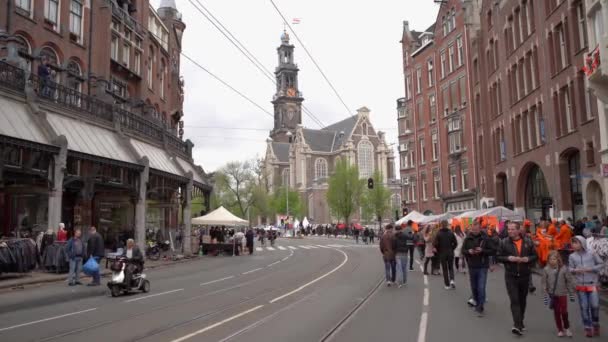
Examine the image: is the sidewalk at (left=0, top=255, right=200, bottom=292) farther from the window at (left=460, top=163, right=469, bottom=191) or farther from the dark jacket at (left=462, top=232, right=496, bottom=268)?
the window at (left=460, top=163, right=469, bottom=191)

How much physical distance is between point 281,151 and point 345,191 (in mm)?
44042

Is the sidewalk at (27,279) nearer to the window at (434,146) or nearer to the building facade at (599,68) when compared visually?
the building facade at (599,68)

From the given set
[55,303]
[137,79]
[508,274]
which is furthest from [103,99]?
[508,274]

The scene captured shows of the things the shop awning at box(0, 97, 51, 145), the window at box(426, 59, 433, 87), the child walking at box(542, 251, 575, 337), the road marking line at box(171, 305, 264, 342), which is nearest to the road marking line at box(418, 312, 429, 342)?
the child walking at box(542, 251, 575, 337)

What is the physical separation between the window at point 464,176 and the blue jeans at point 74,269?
113 ft

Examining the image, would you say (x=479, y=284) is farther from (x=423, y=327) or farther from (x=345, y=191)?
(x=345, y=191)

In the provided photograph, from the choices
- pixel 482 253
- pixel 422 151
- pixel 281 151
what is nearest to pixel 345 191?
pixel 422 151

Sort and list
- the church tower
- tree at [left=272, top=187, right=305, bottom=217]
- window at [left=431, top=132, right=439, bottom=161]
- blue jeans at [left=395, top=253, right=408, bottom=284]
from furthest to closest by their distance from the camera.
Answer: the church tower
tree at [left=272, top=187, right=305, bottom=217]
window at [left=431, top=132, right=439, bottom=161]
blue jeans at [left=395, top=253, right=408, bottom=284]

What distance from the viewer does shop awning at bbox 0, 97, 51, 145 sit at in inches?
684

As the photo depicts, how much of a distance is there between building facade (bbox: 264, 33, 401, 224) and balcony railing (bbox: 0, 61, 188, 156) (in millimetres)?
69949

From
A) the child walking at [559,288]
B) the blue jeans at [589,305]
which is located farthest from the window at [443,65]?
the blue jeans at [589,305]

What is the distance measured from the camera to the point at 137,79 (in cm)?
3488

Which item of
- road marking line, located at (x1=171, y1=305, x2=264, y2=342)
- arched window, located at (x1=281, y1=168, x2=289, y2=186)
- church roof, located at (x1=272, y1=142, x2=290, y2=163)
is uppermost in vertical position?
church roof, located at (x1=272, y1=142, x2=290, y2=163)

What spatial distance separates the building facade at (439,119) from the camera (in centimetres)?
4444
